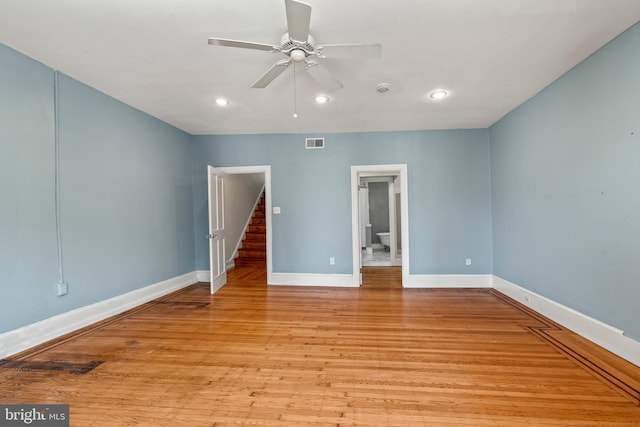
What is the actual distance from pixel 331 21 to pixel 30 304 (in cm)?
359

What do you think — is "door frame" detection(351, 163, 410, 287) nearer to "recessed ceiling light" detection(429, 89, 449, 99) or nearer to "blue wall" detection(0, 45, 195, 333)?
"recessed ceiling light" detection(429, 89, 449, 99)

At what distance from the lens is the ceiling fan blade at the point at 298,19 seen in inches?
59.7

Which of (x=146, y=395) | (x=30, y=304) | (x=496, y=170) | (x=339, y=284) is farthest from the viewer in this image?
(x=339, y=284)

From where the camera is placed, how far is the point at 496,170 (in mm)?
4227

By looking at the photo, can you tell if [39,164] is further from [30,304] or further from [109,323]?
[109,323]

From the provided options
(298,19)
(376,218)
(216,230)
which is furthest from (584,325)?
(376,218)

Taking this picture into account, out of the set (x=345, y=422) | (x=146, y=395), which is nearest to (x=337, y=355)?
(x=345, y=422)

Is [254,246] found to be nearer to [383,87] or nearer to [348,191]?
[348,191]

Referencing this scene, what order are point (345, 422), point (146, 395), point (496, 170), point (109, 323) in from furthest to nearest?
1. point (496, 170)
2. point (109, 323)
3. point (146, 395)
4. point (345, 422)

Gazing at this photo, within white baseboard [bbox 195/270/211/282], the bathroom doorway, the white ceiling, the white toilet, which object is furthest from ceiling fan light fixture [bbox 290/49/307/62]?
the white toilet

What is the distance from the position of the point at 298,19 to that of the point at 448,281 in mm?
4321

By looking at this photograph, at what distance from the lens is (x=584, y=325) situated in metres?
2.57

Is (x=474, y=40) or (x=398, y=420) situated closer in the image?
(x=398, y=420)

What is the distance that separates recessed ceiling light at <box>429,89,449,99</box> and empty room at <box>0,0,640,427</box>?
2.4 inches
